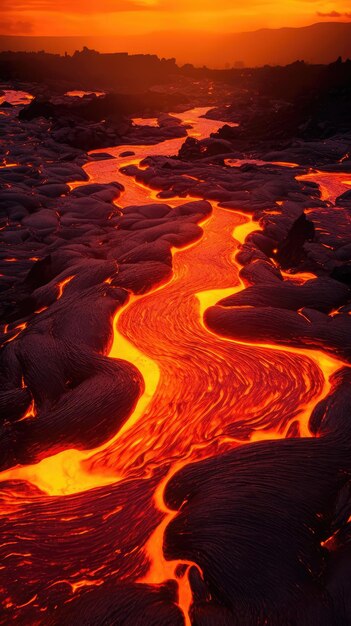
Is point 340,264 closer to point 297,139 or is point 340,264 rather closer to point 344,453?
point 344,453

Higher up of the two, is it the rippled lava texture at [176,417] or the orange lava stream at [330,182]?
the orange lava stream at [330,182]

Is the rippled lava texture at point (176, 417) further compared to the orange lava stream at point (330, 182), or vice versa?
the orange lava stream at point (330, 182)

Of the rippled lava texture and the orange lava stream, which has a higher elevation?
the orange lava stream

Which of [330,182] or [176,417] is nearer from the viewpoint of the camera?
[176,417]

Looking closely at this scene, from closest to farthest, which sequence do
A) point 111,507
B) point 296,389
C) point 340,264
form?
point 111,507 → point 296,389 → point 340,264

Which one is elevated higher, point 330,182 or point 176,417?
point 330,182

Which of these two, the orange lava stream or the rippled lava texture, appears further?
the orange lava stream

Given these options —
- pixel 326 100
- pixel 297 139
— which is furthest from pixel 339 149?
pixel 326 100

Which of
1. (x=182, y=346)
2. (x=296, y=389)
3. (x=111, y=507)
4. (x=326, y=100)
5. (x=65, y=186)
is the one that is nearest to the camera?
(x=111, y=507)
